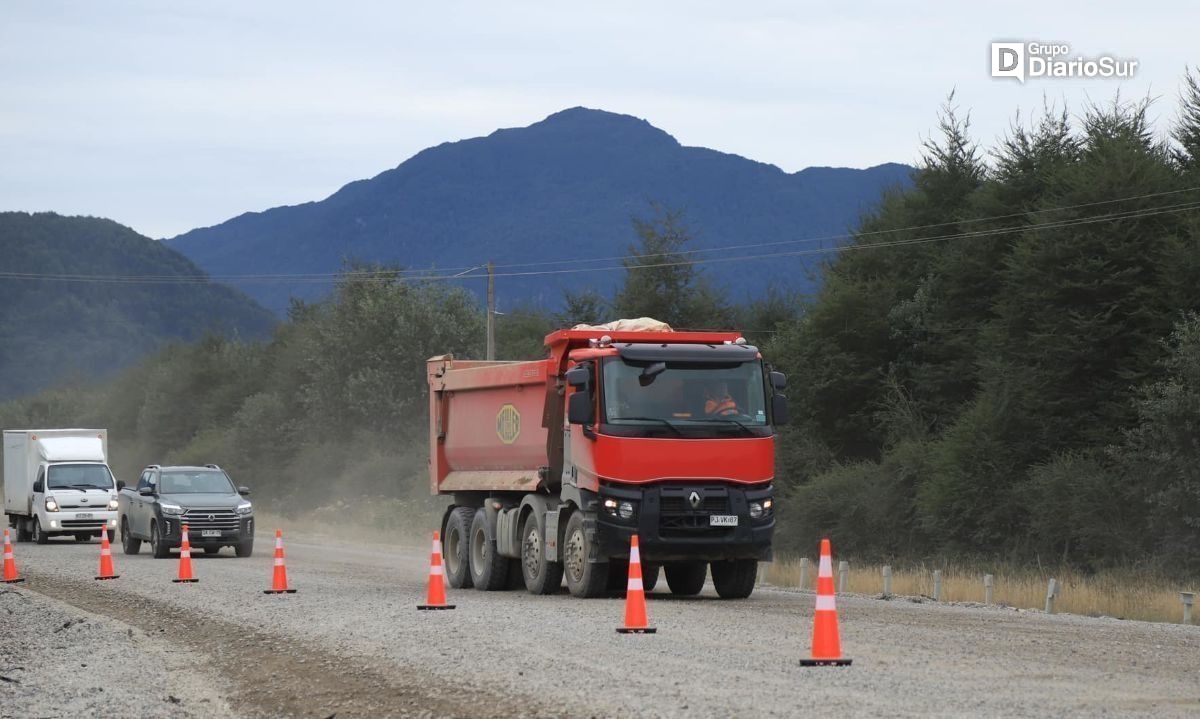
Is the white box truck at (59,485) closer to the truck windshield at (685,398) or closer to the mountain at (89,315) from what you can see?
the truck windshield at (685,398)

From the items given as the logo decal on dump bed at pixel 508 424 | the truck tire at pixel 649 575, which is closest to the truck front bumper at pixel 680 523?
the truck tire at pixel 649 575

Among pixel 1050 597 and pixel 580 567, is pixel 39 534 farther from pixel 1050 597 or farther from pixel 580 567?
pixel 1050 597

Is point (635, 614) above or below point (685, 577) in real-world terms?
above

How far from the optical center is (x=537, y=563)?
838 inches

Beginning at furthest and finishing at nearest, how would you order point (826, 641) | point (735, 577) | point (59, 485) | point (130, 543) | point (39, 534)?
point (39, 534), point (59, 485), point (130, 543), point (735, 577), point (826, 641)

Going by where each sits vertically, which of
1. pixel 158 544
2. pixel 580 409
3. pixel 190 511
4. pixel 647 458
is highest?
pixel 580 409

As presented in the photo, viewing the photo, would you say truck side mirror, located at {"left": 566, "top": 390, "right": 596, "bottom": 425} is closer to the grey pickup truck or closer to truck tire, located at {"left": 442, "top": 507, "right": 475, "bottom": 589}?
truck tire, located at {"left": 442, "top": 507, "right": 475, "bottom": 589}

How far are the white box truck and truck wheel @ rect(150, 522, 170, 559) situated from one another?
19.5ft

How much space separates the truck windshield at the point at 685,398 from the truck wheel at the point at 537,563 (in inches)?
97.1

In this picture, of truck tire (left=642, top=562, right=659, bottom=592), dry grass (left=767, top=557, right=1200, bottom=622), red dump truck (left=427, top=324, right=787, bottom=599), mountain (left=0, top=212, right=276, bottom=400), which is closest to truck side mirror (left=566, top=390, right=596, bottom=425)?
red dump truck (left=427, top=324, right=787, bottom=599)

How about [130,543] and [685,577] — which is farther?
[130,543]

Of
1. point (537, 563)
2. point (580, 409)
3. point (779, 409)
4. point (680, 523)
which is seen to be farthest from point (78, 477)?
point (779, 409)

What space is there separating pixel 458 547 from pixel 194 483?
11.7 meters

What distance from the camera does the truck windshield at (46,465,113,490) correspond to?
39.5 m
